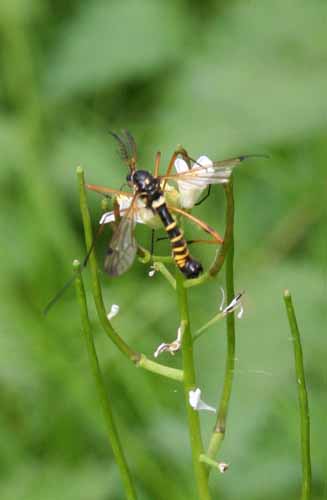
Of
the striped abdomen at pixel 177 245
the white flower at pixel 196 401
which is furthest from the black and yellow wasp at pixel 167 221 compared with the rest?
the white flower at pixel 196 401

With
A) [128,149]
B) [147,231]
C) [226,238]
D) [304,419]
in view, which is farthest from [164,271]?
[147,231]

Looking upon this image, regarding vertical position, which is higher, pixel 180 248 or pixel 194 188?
pixel 194 188

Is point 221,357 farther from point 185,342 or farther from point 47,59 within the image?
point 47,59

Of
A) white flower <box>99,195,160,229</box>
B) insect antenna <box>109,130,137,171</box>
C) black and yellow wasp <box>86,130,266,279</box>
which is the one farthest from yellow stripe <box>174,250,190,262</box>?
insect antenna <box>109,130,137,171</box>

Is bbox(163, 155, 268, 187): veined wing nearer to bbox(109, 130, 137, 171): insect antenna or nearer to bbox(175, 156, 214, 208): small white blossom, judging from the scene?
bbox(175, 156, 214, 208): small white blossom

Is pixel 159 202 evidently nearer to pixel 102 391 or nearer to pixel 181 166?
pixel 181 166

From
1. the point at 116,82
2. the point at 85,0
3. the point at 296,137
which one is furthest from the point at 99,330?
the point at 85,0
